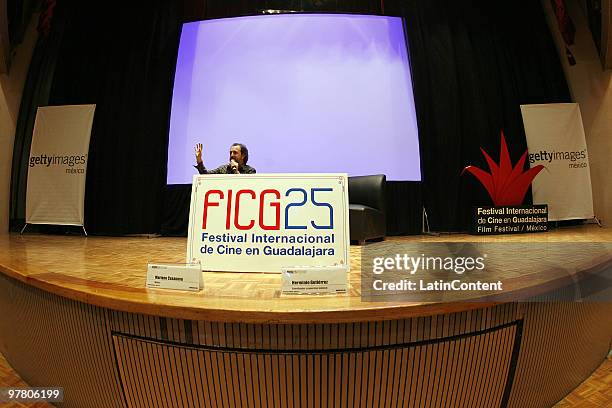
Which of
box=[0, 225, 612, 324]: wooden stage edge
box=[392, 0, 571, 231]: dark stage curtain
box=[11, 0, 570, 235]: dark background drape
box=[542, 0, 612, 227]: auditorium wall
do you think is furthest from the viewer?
box=[11, 0, 570, 235]: dark background drape

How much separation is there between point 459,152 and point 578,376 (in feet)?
5.13

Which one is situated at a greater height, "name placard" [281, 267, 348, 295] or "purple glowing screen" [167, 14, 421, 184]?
"purple glowing screen" [167, 14, 421, 184]

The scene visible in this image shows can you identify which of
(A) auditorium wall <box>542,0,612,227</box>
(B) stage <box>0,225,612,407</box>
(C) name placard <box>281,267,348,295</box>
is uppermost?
(A) auditorium wall <box>542,0,612,227</box>

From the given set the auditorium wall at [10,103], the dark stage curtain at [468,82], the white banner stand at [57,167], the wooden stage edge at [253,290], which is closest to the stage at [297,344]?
the wooden stage edge at [253,290]

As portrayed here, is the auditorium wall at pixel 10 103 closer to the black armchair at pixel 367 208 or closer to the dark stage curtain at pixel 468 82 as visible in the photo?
the black armchair at pixel 367 208

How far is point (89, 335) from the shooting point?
851 millimetres

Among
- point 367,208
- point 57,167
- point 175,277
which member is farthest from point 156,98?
point 175,277

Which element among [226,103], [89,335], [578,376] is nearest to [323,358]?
[89,335]

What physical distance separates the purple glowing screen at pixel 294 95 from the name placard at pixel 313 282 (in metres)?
1.87

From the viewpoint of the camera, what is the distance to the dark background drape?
2.23 m

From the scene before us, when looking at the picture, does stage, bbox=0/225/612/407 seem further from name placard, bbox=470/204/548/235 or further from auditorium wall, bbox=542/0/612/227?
name placard, bbox=470/204/548/235

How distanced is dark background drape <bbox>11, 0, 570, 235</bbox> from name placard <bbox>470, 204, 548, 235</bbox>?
9 cm

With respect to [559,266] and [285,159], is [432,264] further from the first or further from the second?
[285,159]

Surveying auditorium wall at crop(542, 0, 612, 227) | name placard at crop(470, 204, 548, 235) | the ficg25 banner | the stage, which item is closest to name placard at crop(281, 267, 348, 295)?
the stage
